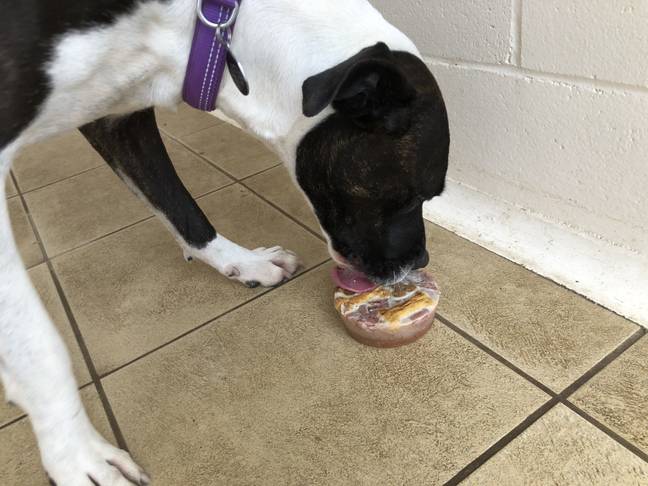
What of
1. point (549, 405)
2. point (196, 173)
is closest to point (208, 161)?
point (196, 173)

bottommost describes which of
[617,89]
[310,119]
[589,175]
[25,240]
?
[25,240]

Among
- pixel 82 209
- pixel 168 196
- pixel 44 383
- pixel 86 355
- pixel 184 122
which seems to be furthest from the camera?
pixel 184 122

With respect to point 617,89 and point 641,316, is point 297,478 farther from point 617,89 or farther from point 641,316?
point 617,89

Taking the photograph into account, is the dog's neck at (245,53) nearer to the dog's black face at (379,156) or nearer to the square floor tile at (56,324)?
the dog's black face at (379,156)

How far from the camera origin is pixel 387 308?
1457 mm

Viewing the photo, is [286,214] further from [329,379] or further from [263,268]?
[329,379]

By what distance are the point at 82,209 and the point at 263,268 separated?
1082mm

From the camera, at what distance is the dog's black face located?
114 centimetres

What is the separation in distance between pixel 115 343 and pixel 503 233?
120 cm

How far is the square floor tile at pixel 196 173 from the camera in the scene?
244 centimetres

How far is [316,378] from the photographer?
1.41 meters

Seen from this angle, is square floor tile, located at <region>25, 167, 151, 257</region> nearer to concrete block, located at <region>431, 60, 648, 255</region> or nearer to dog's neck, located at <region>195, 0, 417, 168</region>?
dog's neck, located at <region>195, 0, 417, 168</region>

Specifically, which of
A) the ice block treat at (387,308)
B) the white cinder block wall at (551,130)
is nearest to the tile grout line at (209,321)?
the ice block treat at (387,308)

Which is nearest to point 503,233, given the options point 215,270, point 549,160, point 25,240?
point 549,160
